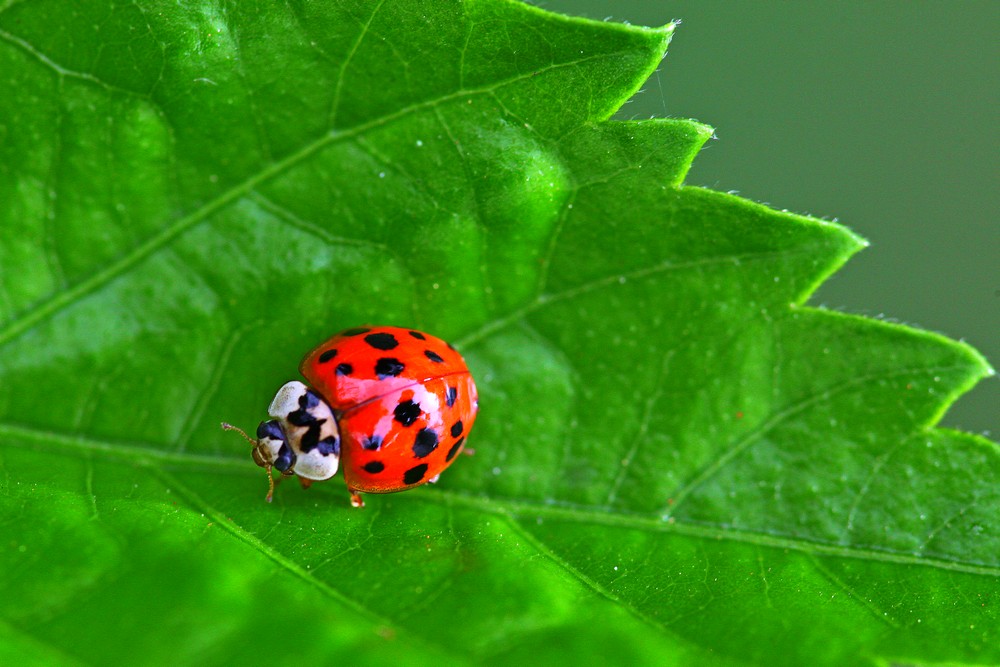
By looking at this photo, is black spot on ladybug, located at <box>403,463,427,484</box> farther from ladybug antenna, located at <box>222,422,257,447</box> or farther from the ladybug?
ladybug antenna, located at <box>222,422,257,447</box>

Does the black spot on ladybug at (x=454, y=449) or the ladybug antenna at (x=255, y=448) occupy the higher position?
the black spot on ladybug at (x=454, y=449)

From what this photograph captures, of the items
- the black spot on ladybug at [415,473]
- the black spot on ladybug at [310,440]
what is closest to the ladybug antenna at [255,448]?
the black spot on ladybug at [310,440]

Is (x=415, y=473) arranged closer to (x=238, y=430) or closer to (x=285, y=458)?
(x=285, y=458)

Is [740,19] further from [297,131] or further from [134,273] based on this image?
[134,273]

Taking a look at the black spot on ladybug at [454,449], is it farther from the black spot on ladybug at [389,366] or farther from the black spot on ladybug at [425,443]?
the black spot on ladybug at [389,366]

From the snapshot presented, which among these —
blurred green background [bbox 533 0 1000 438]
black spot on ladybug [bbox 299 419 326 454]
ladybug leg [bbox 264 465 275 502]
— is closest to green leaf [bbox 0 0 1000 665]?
ladybug leg [bbox 264 465 275 502]

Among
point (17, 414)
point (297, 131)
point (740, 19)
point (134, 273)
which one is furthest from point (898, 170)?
point (17, 414)
